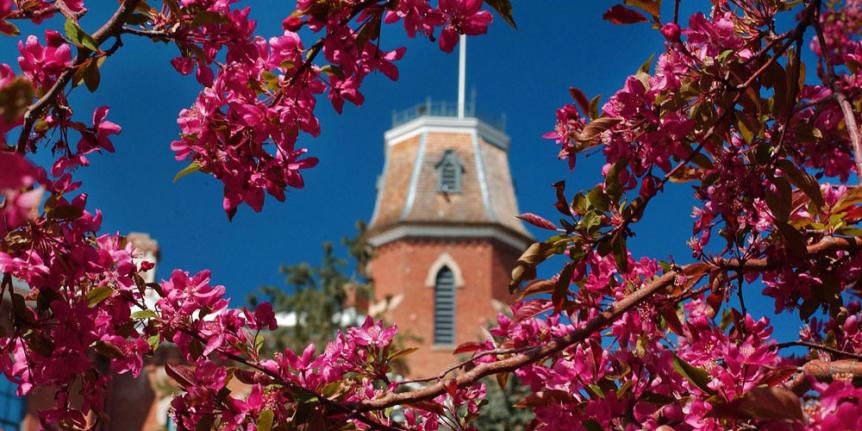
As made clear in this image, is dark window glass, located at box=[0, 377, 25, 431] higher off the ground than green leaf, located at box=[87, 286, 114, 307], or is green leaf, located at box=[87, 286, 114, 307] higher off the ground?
dark window glass, located at box=[0, 377, 25, 431]

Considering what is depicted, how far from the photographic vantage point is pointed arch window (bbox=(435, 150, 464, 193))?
26562 millimetres

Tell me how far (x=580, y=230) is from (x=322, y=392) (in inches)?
27.2

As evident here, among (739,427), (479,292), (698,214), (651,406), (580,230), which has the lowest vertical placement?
(739,427)

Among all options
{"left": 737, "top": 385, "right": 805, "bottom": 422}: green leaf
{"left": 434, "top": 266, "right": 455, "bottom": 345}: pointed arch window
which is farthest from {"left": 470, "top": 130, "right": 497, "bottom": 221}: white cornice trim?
{"left": 737, "top": 385, "right": 805, "bottom": 422}: green leaf

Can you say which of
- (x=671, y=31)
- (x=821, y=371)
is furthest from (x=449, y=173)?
(x=821, y=371)

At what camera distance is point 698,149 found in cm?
221

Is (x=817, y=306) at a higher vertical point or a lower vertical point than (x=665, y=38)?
lower

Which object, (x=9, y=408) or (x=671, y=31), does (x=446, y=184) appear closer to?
(x=9, y=408)

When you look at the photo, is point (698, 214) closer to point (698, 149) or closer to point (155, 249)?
point (698, 149)

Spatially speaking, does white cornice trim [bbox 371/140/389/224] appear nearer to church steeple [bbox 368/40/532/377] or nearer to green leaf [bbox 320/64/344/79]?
church steeple [bbox 368/40/532/377]

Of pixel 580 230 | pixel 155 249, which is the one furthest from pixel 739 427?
pixel 155 249

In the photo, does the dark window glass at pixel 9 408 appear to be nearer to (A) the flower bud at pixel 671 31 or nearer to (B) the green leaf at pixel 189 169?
(B) the green leaf at pixel 189 169

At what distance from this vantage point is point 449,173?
2700 centimetres

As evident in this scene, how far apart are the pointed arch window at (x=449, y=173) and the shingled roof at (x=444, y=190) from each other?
0.05 m
